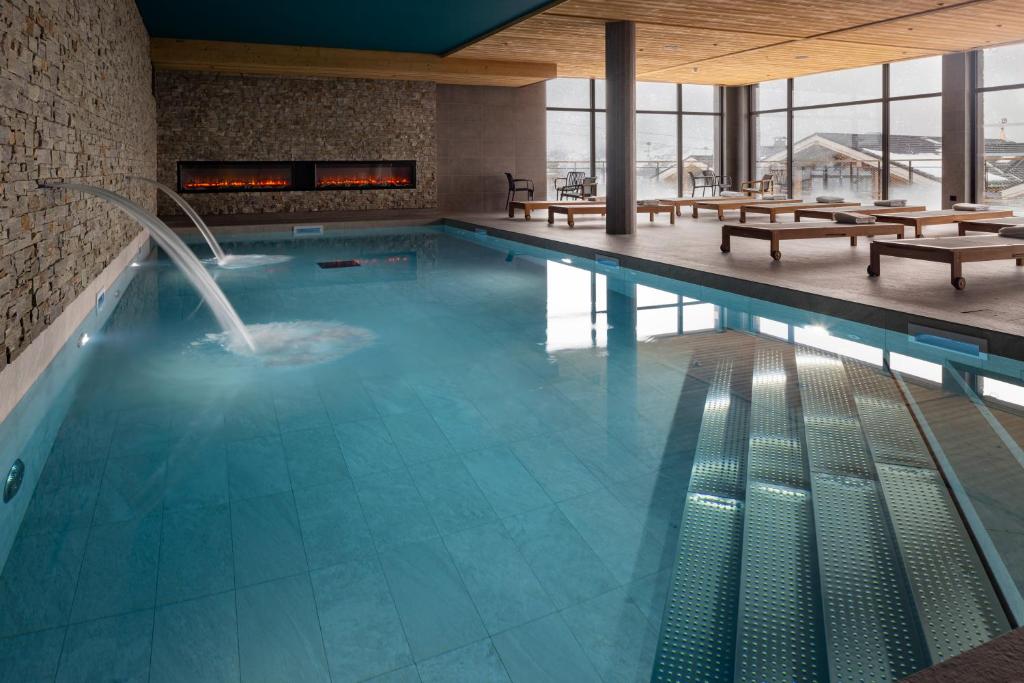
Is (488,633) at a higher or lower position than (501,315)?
lower

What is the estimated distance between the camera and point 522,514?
2.45 metres

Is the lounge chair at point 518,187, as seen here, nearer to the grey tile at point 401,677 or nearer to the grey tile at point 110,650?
the grey tile at point 110,650

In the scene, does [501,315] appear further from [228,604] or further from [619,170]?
[619,170]

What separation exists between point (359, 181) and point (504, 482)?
13.6 m

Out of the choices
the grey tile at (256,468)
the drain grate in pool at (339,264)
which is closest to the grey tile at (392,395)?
the grey tile at (256,468)

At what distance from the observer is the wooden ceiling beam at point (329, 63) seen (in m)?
11.9

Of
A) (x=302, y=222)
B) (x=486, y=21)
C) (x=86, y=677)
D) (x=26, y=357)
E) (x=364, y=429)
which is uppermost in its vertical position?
(x=486, y=21)

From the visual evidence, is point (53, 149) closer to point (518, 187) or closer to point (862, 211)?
point (862, 211)

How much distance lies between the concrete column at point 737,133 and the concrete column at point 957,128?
17.1 feet

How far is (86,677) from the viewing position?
167 cm

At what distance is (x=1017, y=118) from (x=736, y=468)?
13.3 metres

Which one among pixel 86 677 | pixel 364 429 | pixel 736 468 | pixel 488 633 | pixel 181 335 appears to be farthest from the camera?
pixel 181 335

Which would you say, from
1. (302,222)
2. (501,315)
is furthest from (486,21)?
(501,315)

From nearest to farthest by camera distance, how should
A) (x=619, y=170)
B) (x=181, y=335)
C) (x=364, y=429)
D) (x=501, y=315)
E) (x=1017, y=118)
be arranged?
(x=364, y=429)
(x=181, y=335)
(x=501, y=315)
(x=619, y=170)
(x=1017, y=118)
